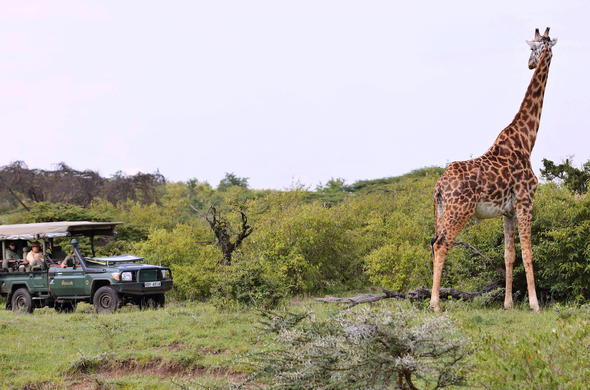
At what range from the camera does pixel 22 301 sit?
17.2 metres

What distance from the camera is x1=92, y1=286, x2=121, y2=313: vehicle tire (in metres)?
15.6

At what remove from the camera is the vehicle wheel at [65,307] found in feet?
55.3

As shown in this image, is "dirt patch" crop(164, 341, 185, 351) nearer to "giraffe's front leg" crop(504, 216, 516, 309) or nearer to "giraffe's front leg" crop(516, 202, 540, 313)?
"giraffe's front leg" crop(504, 216, 516, 309)

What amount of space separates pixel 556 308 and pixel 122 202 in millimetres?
28644

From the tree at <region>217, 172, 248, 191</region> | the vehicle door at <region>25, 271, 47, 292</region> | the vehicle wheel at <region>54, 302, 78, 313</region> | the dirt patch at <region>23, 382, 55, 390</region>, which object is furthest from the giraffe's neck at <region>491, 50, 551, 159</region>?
the tree at <region>217, 172, 248, 191</region>

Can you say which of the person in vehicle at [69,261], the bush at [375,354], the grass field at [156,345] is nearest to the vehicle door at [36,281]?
the person in vehicle at [69,261]

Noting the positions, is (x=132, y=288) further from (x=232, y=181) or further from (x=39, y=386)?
(x=232, y=181)

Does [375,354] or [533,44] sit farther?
[533,44]

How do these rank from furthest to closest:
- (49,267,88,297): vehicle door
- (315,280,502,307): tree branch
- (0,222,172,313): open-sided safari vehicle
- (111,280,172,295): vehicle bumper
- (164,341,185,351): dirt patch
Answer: (49,267,88,297): vehicle door, (0,222,172,313): open-sided safari vehicle, (111,280,172,295): vehicle bumper, (315,280,502,307): tree branch, (164,341,185,351): dirt patch

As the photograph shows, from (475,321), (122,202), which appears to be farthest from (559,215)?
(122,202)

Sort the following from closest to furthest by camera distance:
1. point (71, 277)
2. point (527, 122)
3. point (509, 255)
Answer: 1. point (509, 255)
2. point (527, 122)
3. point (71, 277)

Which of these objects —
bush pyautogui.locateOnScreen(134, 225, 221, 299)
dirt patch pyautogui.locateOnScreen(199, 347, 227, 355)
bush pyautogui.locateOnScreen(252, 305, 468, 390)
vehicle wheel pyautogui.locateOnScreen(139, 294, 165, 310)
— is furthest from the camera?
bush pyautogui.locateOnScreen(134, 225, 221, 299)

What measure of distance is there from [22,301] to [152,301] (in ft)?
10.6

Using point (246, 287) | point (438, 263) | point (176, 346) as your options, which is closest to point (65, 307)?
point (246, 287)
